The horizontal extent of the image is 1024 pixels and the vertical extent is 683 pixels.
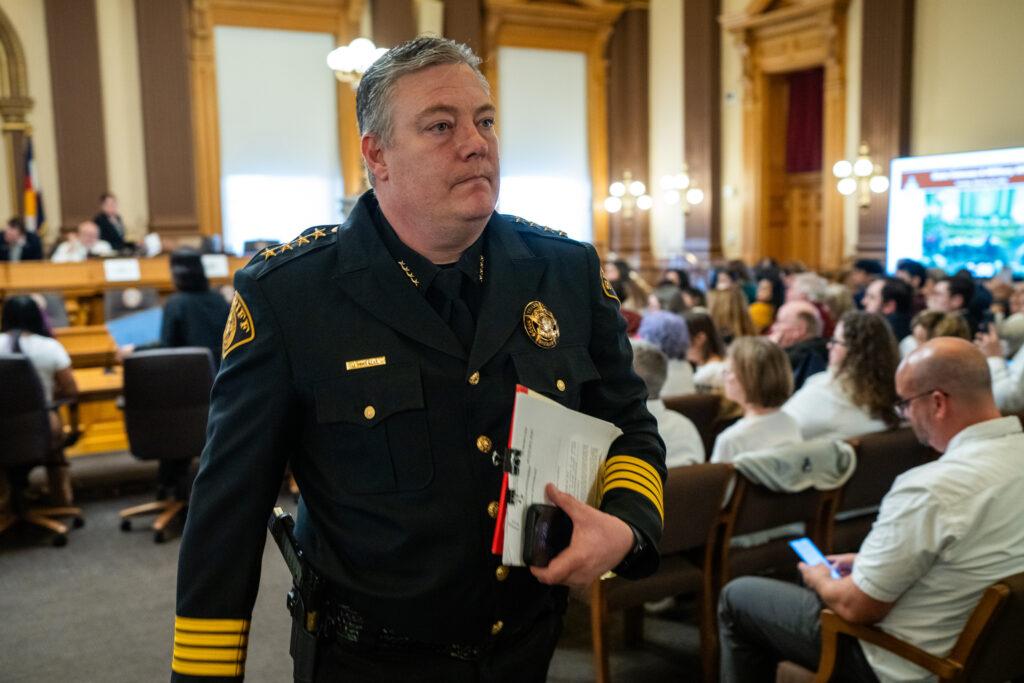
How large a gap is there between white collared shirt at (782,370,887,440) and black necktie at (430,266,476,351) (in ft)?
8.08

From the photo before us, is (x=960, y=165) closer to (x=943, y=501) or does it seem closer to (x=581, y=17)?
(x=581, y=17)

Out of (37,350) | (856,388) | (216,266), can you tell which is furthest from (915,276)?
(37,350)

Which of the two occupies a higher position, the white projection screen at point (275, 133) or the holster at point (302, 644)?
the white projection screen at point (275, 133)

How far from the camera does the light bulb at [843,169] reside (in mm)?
11172

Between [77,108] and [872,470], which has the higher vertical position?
[77,108]

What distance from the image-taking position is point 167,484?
5086 millimetres

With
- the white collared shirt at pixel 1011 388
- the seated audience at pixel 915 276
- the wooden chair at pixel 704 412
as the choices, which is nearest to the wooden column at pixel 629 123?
the seated audience at pixel 915 276

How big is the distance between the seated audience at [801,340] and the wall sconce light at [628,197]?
9.13 m

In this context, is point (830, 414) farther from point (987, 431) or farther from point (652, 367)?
point (987, 431)

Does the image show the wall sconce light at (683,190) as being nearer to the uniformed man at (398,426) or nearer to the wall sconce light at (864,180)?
the wall sconce light at (864,180)

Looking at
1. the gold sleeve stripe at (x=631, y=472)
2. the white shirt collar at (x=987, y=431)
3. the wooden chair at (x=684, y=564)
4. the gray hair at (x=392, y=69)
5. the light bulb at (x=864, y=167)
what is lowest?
the wooden chair at (x=684, y=564)

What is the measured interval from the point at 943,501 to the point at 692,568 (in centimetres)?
109

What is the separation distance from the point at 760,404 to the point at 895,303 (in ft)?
10.3

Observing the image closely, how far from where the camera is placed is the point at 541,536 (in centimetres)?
120
